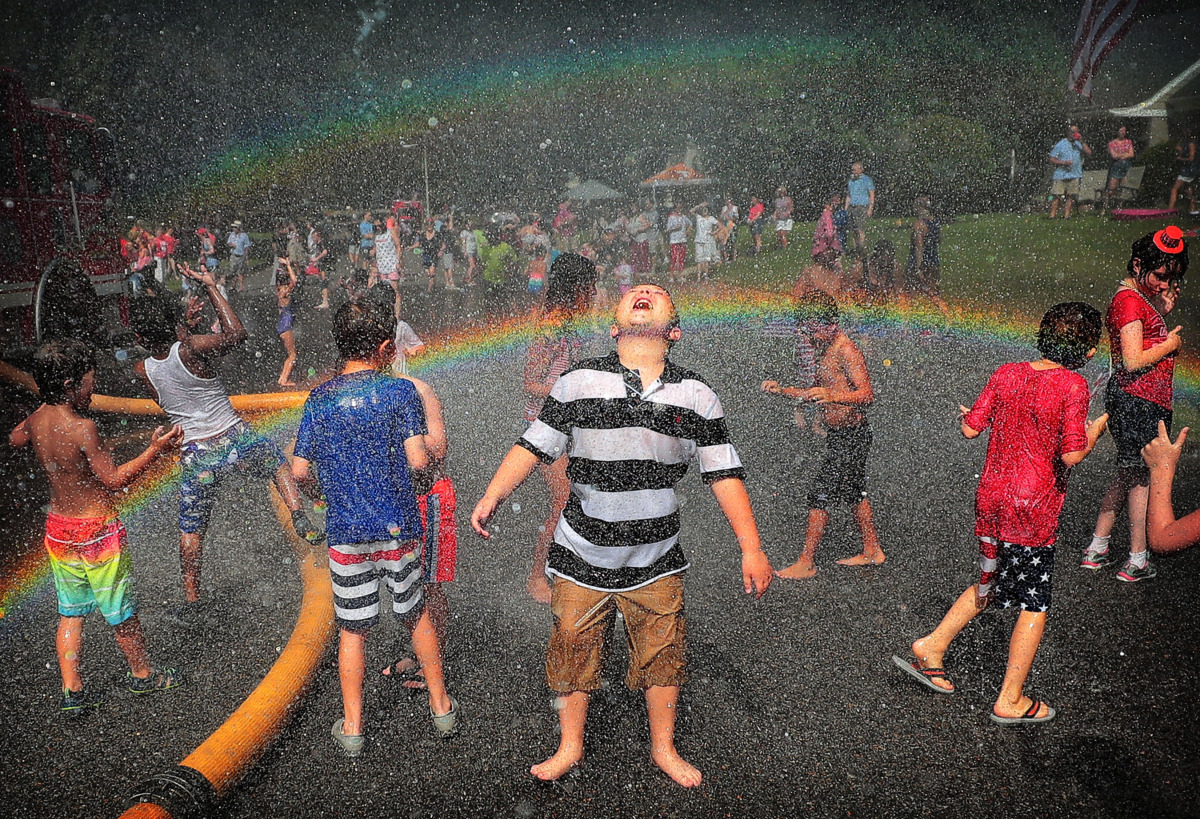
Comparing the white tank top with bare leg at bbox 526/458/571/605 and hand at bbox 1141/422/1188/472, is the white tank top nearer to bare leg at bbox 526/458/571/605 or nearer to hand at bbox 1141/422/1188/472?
bare leg at bbox 526/458/571/605

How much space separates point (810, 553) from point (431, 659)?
2.31 meters

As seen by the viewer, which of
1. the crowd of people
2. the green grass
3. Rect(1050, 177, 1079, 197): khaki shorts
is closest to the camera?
the crowd of people

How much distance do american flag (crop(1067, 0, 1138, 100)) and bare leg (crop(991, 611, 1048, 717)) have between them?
48.7ft

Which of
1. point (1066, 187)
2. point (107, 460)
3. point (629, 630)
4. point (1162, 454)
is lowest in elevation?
point (629, 630)

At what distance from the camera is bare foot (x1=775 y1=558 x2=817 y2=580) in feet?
15.0

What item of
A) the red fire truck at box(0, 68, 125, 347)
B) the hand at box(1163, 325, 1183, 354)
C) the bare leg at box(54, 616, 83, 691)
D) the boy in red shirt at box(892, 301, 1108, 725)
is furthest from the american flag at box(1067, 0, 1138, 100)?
the bare leg at box(54, 616, 83, 691)

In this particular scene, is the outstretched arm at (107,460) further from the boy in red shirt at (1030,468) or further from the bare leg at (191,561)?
the boy in red shirt at (1030,468)

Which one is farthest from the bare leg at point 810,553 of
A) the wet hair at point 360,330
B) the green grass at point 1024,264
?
the green grass at point 1024,264

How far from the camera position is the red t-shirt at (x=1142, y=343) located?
13.4 ft

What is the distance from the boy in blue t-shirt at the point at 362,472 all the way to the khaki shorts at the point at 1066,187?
805 inches

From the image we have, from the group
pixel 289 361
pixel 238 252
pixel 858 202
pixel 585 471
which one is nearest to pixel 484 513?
pixel 585 471

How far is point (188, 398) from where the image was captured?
4.28 meters

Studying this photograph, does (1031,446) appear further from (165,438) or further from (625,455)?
(165,438)

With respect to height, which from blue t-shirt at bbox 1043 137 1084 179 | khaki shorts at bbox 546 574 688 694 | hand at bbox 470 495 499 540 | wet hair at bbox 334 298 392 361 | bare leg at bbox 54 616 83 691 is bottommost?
bare leg at bbox 54 616 83 691
